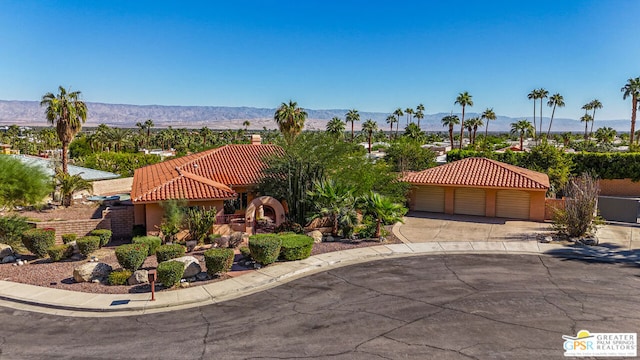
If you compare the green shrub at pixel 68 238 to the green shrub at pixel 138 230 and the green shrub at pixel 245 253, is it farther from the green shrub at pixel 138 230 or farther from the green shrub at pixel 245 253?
the green shrub at pixel 245 253

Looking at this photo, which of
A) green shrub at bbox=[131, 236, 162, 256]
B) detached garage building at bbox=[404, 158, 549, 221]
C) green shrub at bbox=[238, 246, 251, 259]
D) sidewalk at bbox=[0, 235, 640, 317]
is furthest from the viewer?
detached garage building at bbox=[404, 158, 549, 221]

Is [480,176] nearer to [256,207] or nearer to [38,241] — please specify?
[256,207]

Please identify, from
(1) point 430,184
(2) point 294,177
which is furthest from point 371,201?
(1) point 430,184

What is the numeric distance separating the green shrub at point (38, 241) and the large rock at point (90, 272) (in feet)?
14.5

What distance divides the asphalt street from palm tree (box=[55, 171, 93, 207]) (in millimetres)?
19580

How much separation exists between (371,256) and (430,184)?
11965mm

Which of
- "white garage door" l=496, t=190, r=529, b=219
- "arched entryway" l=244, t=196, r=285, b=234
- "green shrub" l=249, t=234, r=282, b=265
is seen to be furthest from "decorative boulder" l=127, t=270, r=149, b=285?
"white garage door" l=496, t=190, r=529, b=219

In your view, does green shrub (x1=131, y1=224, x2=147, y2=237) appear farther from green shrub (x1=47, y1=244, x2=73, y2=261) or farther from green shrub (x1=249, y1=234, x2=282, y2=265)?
green shrub (x1=249, y1=234, x2=282, y2=265)

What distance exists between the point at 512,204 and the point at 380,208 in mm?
11575

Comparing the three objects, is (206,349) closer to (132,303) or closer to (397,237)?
(132,303)

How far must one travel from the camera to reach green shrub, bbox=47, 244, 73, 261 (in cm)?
1950

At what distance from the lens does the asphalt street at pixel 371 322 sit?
1134 centimetres

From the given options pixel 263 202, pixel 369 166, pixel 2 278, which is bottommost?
pixel 2 278

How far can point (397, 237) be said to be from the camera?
24.3 meters
